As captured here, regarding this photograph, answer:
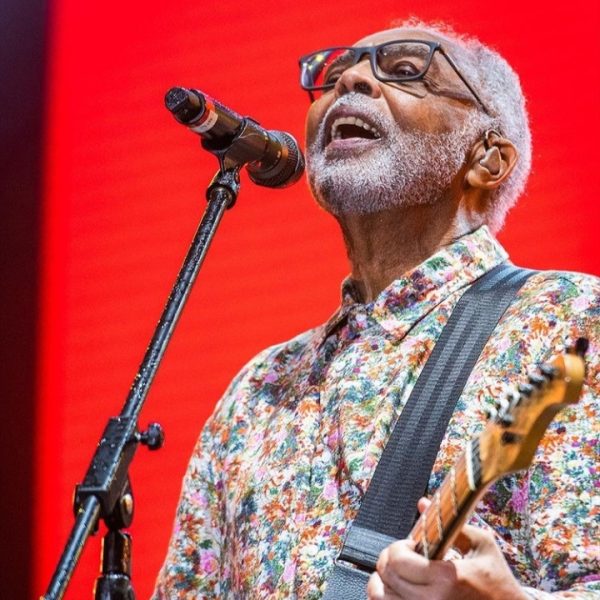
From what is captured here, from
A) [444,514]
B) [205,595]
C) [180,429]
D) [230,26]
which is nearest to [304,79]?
[230,26]

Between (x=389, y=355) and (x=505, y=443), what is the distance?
721mm

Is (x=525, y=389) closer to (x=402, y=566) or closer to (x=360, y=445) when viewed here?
(x=402, y=566)

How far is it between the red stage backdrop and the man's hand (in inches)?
42.7

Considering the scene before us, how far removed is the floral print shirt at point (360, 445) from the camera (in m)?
1.75

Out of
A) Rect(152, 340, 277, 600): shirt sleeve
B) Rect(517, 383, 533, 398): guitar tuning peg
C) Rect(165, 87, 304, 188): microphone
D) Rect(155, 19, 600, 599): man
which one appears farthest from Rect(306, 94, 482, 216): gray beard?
Rect(517, 383, 533, 398): guitar tuning peg

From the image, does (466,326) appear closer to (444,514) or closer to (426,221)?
(426,221)

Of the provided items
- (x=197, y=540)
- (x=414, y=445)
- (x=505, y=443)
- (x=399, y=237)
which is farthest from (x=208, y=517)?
(x=505, y=443)

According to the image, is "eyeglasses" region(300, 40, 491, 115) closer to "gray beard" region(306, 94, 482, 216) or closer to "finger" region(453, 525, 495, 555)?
"gray beard" region(306, 94, 482, 216)

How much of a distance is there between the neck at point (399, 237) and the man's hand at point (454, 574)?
2.86ft

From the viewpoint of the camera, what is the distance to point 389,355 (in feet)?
6.93

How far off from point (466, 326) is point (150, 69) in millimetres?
1439

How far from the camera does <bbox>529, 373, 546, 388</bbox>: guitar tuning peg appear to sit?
4.46 ft

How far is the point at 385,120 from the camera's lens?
2309mm

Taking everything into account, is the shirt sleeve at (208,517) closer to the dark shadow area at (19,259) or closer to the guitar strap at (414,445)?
the guitar strap at (414,445)
